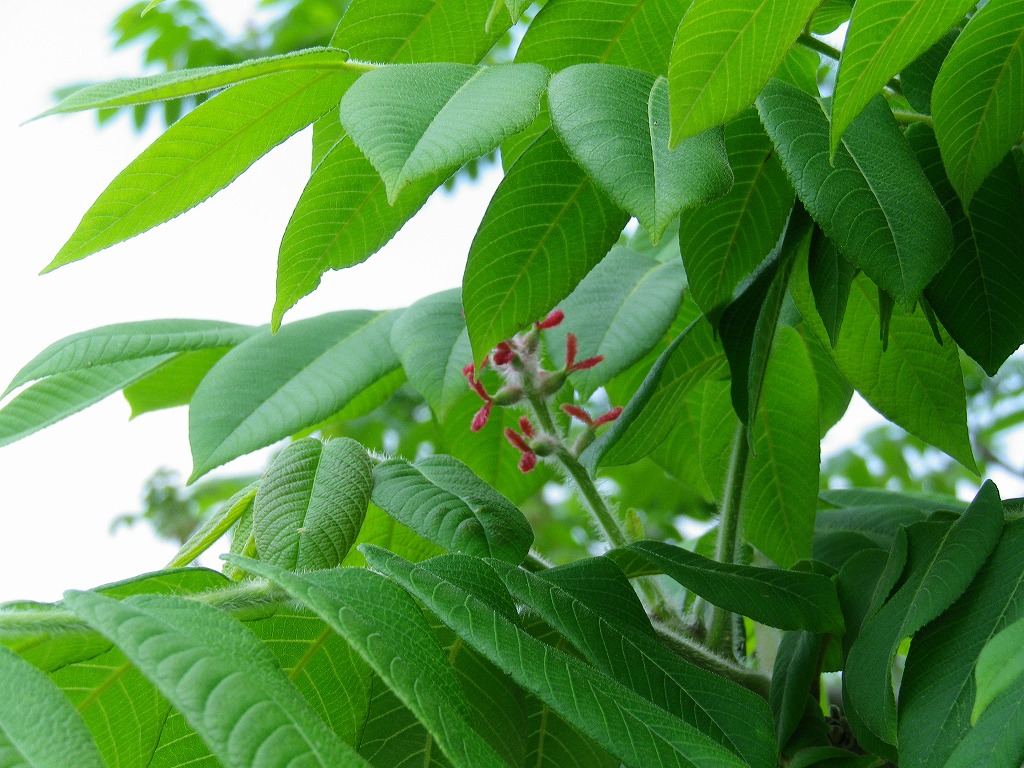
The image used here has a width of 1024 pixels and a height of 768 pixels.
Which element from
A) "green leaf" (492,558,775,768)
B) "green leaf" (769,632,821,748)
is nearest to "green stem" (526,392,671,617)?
"green leaf" (769,632,821,748)

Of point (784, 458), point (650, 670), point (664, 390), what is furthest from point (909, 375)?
point (650, 670)

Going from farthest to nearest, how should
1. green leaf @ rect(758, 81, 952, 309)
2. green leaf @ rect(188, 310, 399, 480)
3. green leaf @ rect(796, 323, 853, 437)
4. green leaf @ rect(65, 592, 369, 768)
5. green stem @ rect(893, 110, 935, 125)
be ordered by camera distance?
green leaf @ rect(796, 323, 853, 437), green leaf @ rect(188, 310, 399, 480), green stem @ rect(893, 110, 935, 125), green leaf @ rect(758, 81, 952, 309), green leaf @ rect(65, 592, 369, 768)

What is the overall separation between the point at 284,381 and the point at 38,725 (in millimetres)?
514

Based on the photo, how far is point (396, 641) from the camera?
437 mm

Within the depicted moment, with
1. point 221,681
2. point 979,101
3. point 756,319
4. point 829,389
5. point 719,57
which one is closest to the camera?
point 221,681

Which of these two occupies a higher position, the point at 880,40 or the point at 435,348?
the point at 880,40

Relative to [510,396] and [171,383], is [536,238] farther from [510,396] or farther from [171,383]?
[171,383]

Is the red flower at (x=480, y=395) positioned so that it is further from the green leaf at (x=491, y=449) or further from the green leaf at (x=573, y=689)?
the green leaf at (x=573, y=689)

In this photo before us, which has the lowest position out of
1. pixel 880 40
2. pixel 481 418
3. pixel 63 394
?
pixel 481 418

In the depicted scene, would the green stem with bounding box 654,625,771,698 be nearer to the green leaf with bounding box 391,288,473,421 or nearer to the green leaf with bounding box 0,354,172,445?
the green leaf with bounding box 391,288,473,421

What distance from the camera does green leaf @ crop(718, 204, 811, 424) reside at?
0.68 m

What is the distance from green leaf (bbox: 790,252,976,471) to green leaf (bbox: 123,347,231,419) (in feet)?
1.92

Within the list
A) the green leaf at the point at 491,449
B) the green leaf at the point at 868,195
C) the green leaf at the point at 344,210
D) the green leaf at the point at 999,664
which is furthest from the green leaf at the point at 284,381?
the green leaf at the point at 999,664

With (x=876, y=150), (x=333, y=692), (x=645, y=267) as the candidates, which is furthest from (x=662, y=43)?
(x=333, y=692)
